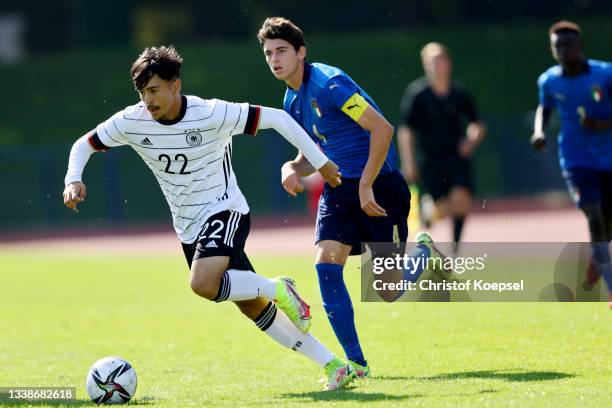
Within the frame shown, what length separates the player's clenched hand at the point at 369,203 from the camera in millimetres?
7199

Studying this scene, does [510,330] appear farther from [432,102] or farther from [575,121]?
[432,102]

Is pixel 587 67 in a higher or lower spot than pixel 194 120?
higher

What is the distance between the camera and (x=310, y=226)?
83.4ft

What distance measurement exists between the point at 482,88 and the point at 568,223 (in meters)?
8.78

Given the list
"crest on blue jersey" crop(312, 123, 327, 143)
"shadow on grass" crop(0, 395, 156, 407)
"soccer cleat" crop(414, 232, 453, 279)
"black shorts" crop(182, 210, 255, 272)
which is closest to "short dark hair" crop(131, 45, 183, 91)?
"black shorts" crop(182, 210, 255, 272)

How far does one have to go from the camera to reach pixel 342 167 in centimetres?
770

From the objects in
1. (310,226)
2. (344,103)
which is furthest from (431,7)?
(344,103)

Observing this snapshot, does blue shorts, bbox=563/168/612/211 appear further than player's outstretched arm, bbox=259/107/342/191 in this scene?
Yes

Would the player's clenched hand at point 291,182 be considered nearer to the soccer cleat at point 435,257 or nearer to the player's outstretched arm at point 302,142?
the player's outstretched arm at point 302,142

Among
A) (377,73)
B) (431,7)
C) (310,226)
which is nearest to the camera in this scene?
(310,226)

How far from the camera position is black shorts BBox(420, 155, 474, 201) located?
13719 millimetres

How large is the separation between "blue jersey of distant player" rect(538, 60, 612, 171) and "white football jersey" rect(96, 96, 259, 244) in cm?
388

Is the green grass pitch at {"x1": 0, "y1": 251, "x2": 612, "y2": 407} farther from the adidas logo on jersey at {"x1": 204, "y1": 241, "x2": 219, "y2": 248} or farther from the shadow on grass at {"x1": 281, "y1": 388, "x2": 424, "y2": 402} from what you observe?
the adidas logo on jersey at {"x1": 204, "y1": 241, "x2": 219, "y2": 248}

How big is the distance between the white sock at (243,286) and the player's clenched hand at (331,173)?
0.70 m
